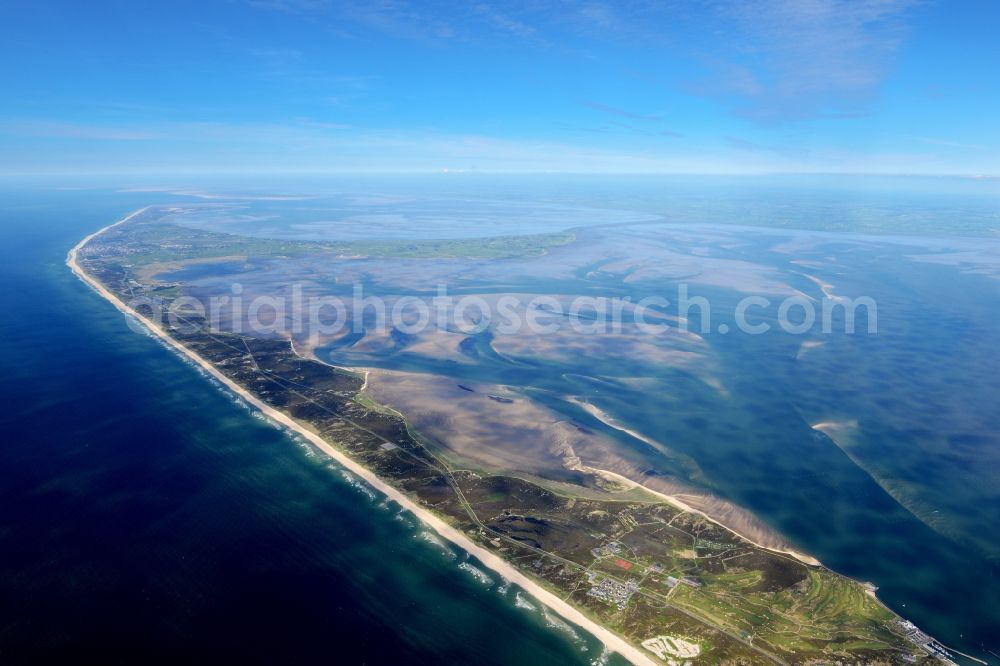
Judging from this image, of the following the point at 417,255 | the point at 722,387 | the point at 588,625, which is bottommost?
the point at 588,625

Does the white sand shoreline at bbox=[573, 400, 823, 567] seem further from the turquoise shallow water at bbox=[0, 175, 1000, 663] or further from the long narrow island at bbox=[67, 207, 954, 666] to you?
the turquoise shallow water at bbox=[0, 175, 1000, 663]

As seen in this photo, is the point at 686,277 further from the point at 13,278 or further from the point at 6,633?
the point at 13,278

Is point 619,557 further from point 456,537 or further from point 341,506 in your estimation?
point 341,506

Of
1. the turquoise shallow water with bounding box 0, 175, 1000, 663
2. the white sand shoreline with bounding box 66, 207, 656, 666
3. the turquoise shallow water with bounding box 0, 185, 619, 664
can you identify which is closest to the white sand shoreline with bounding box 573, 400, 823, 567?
the turquoise shallow water with bounding box 0, 175, 1000, 663

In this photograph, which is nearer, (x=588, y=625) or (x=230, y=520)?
(x=588, y=625)

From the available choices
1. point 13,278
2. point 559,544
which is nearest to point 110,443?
point 559,544

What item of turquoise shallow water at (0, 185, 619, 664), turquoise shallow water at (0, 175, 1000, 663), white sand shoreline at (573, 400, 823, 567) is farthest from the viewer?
white sand shoreline at (573, 400, 823, 567)
